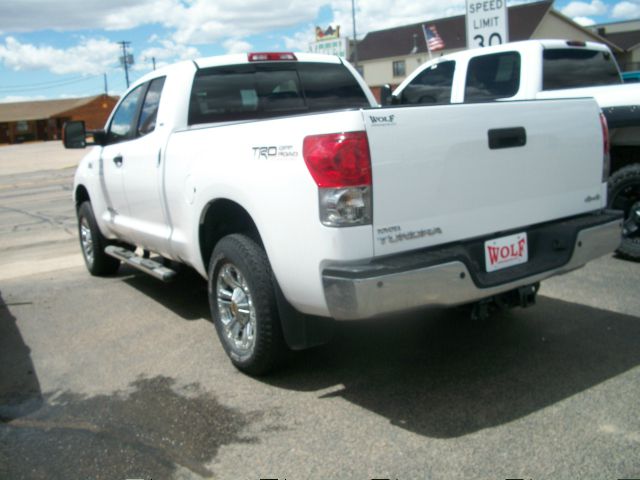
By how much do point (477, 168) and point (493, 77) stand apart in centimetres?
466

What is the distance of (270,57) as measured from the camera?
5.42 metres

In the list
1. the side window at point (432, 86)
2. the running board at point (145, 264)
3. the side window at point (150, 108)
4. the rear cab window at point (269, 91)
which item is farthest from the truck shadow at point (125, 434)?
the side window at point (432, 86)

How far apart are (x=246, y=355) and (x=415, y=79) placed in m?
5.74

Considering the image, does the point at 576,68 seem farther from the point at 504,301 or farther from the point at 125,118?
the point at 125,118

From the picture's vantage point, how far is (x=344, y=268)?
3.23m

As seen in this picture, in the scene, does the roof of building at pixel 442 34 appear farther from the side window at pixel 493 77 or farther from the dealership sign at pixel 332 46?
the side window at pixel 493 77

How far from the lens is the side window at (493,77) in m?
7.58

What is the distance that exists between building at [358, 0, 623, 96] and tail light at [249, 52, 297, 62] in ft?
157

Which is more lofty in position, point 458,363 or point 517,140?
point 517,140

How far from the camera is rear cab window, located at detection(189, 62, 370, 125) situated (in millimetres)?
5141

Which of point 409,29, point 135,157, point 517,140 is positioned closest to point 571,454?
point 517,140

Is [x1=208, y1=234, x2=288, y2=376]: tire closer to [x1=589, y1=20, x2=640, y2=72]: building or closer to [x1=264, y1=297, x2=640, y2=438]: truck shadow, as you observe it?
[x1=264, y1=297, x2=640, y2=438]: truck shadow

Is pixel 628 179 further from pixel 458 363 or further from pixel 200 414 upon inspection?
pixel 200 414

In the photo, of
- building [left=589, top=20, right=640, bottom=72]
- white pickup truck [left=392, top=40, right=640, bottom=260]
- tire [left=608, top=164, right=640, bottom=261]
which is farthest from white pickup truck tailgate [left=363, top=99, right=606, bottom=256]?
building [left=589, top=20, right=640, bottom=72]
